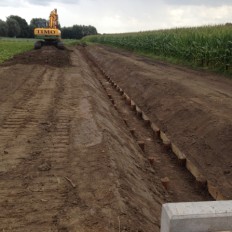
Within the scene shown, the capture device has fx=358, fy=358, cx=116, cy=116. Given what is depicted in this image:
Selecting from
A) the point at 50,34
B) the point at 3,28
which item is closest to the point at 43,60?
the point at 50,34

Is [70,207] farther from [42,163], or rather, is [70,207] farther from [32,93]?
[32,93]

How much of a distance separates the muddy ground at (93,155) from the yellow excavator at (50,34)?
19983 mm

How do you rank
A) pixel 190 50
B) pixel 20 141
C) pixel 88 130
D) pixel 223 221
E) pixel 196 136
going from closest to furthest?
pixel 223 221
pixel 20 141
pixel 88 130
pixel 196 136
pixel 190 50

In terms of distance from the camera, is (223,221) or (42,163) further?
(42,163)

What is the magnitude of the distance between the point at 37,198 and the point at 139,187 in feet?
5.25

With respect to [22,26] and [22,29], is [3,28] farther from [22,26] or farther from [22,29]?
[22,26]

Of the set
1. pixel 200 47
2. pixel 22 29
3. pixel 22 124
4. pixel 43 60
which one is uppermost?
pixel 200 47

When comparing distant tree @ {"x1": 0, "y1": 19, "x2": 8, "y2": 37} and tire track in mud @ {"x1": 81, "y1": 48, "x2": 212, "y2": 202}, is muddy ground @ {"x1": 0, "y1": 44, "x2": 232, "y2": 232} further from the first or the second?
distant tree @ {"x1": 0, "y1": 19, "x2": 8, "y2": 37}

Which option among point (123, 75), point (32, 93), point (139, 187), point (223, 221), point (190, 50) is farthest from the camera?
point (190, 50)

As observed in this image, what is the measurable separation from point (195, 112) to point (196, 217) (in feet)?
24.7

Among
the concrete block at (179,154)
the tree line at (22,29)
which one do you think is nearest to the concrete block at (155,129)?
the concrete block at (179,154)

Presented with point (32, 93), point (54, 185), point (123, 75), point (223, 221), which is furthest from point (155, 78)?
point (223, 221)

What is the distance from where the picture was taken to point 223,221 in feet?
6.71

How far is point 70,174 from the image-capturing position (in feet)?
16.1
